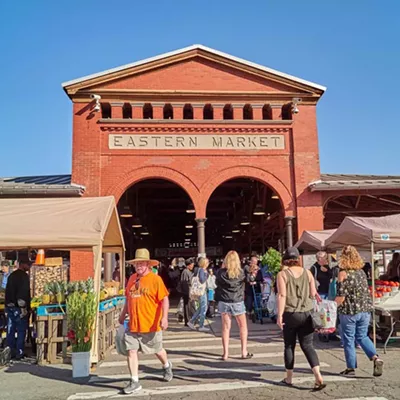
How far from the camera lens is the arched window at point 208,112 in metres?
16.5

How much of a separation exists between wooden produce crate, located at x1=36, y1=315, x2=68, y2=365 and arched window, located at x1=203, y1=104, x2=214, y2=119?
34.8ft

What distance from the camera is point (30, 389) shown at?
234 inches

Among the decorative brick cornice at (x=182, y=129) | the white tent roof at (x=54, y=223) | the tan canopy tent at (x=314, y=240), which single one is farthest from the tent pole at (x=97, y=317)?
the decorative brick cornice at (x=182, y=129)

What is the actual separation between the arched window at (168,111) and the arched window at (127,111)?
4.22 feet

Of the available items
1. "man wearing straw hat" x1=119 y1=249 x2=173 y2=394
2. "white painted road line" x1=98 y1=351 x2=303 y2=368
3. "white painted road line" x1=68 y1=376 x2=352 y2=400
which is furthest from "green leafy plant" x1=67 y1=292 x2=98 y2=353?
"man wearing straw hat" x1=119 y1=249 x2=173 y2=394

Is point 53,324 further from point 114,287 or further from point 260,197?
point 260,197

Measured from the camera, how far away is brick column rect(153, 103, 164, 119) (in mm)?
16055

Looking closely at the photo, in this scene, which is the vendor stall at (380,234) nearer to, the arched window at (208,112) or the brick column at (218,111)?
the brick column at (218,111)

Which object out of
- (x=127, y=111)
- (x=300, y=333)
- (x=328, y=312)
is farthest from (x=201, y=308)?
(x=127, y=111)

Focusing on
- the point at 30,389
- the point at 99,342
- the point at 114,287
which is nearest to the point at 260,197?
the point at 114,287

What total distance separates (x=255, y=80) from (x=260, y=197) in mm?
5921

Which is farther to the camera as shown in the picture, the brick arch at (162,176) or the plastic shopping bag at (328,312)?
the brick arch at (162,176)

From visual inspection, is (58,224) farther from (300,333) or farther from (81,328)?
(300,333)

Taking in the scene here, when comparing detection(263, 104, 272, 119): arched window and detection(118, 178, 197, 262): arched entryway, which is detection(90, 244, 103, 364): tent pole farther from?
detection(263, 104, 272, 119): arched window
